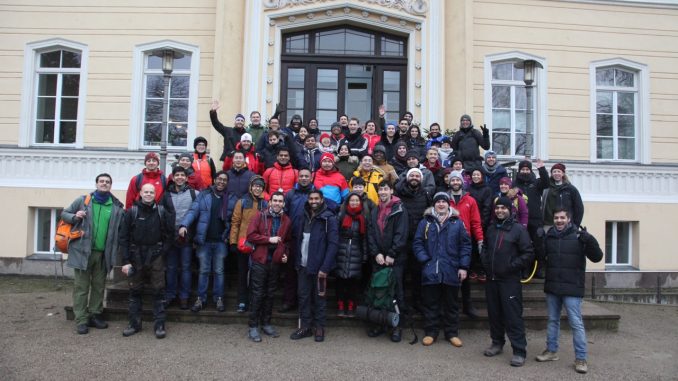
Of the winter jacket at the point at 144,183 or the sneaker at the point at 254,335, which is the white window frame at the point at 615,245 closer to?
the sneaker at the point at 254,335

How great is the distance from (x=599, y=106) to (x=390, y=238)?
28.0 feet

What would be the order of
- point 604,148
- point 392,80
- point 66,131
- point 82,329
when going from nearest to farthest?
point 82,329 < point 66,131 < point 392,80 < point 604,148

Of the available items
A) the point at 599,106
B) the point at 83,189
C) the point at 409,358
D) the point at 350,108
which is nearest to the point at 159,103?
the point at 83,189

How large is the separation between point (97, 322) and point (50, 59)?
7.91 m

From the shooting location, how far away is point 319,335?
220 inches

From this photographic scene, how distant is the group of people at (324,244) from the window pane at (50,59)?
6828 mm

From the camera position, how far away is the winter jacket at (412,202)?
19.5ft

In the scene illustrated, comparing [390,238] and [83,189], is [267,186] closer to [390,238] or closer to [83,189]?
[390,238]

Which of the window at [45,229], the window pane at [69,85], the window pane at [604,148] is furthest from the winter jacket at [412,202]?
the window pane at [69,85]

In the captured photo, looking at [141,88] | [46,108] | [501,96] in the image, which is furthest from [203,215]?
[501,96]

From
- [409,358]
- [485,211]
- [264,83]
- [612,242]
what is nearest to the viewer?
[409,358]

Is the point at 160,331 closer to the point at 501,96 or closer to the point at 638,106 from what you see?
the point at 501,96

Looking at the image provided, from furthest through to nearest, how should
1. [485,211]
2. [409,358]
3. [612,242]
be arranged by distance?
[612,242] → [485,211] → [409,358]

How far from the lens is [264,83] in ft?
33.2
